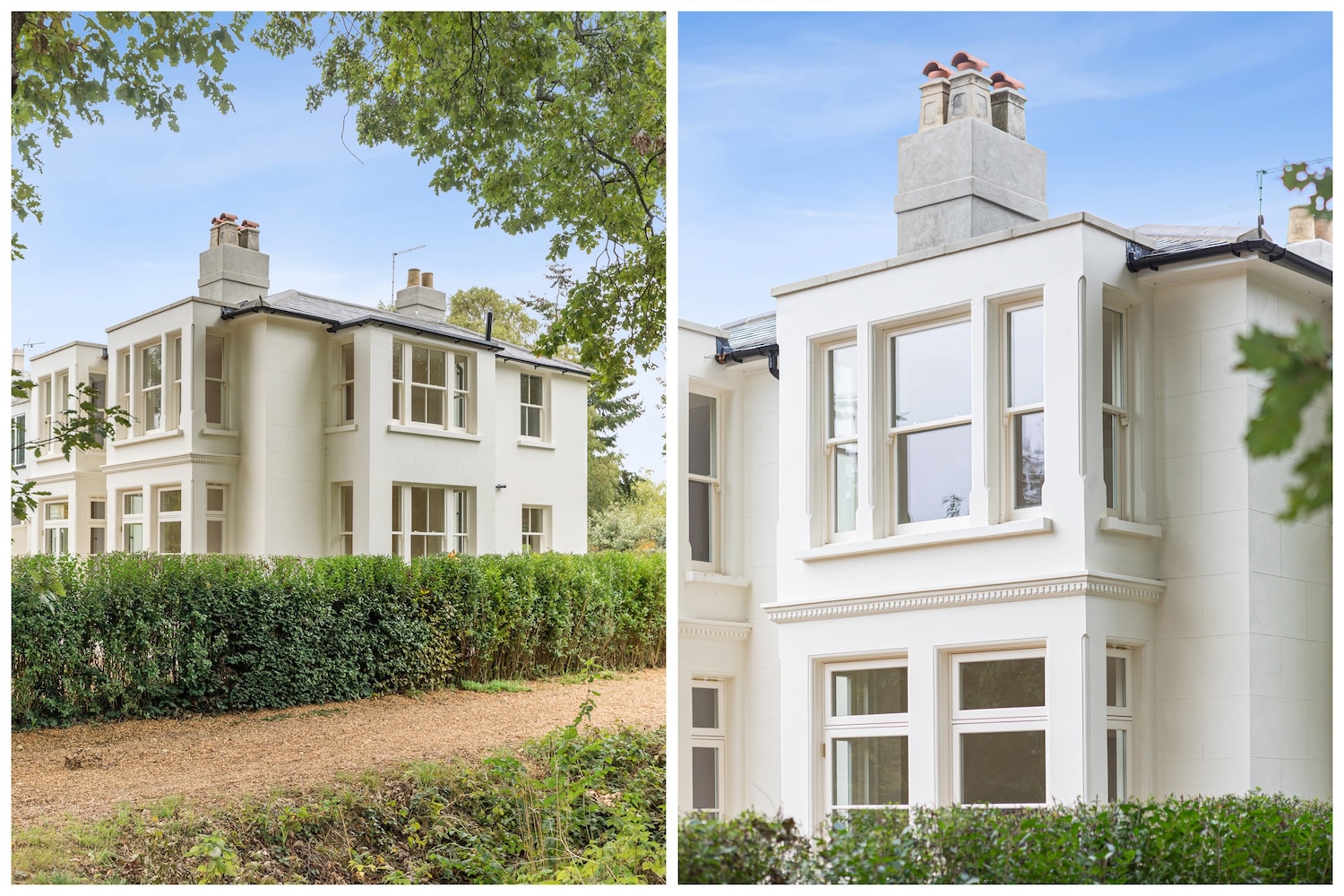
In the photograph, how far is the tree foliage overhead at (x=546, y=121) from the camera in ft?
15.8

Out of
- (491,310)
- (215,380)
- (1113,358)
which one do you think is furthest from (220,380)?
(1113,358)

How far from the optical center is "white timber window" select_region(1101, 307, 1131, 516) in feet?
10.1

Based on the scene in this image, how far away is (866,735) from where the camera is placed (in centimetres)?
320

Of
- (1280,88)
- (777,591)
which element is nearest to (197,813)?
(777,591)

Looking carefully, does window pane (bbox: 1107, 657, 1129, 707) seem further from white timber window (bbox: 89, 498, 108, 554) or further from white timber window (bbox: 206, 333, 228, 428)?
white timber window (bbox: 89, 498, 108, 554)

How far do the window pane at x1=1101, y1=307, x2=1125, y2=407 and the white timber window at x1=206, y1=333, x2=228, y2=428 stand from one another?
345cm

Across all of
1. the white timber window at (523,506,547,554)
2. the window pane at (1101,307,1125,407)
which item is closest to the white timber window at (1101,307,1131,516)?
the window pane at (1101,307,1125,407)

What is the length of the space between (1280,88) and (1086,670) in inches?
66.3

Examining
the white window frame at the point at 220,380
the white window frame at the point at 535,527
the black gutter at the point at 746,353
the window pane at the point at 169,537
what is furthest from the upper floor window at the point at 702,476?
the white window frame at the point at 535,527

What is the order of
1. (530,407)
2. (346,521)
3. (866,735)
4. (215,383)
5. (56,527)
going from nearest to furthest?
1. (866,735)
2. (56,527)
3. (215,383)
4. (346,521)
5. (530,407)

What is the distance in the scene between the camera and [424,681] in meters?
7.21

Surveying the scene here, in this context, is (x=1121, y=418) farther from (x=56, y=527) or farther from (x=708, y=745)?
(x=56, y=527)

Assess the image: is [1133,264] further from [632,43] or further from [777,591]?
[632,43]

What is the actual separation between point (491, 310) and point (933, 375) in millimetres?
2792
